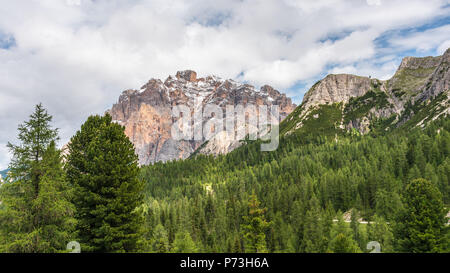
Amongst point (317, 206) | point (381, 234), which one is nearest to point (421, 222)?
point (381, 234)

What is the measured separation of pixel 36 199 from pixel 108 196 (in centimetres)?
527

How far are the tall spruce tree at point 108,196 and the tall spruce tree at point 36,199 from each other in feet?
5.26

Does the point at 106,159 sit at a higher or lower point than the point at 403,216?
higher

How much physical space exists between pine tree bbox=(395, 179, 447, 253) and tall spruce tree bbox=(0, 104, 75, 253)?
4271 centimetres

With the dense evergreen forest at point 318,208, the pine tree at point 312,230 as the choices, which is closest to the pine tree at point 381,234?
the dense evergreen forest at point 318,208

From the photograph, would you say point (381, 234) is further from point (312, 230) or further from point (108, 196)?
point (108, 196)

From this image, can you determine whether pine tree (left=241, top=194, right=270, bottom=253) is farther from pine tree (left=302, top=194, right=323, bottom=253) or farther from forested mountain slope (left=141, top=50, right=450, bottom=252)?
pine tree (left=302, top=194, right=323, bottom=253)

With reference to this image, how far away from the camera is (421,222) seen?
38781mm

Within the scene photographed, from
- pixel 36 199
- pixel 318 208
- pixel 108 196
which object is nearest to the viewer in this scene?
pixel 36 199

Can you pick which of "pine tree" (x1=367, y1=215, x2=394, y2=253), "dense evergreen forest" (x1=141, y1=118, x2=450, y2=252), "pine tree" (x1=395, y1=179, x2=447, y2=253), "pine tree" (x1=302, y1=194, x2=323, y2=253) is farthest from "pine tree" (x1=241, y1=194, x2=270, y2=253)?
"pine tree" (x1=302, y1=194, x2=323, y2=253)
